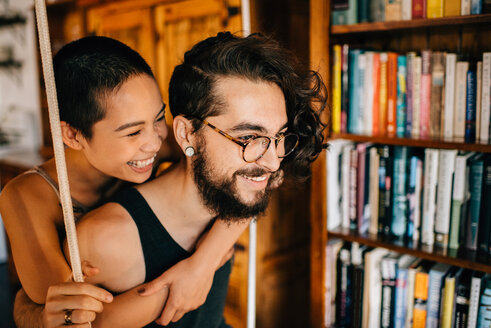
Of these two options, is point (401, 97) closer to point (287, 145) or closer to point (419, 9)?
point (419, 9)

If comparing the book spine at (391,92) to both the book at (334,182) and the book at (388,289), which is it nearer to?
the book at (334,182)

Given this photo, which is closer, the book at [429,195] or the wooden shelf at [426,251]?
the wooden shelf at [426,251]

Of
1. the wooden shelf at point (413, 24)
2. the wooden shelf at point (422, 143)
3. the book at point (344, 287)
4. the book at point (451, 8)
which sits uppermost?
the book at point (451, 8)

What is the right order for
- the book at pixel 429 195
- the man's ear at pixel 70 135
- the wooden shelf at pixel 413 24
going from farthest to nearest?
1. the book at pixel 429 195
2. the wooden shelf at pixel 413 24
3. the man's ear at pixel 70 135

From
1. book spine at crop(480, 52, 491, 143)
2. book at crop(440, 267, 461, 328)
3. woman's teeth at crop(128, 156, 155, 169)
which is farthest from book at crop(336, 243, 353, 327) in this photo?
woman's teeth at crop(128, 156, 155, 169)

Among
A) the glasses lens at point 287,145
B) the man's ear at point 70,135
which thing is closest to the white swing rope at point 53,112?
the man's ear at point 70,135

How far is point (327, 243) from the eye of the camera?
1.72m

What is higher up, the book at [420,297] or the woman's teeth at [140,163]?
the woman's teeth at [140,163]

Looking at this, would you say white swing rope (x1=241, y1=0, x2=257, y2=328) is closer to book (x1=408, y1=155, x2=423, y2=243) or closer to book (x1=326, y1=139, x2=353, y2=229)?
book (x1=326, y1=139, x2=353, y2=229)

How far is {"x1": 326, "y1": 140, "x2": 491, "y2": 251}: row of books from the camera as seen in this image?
55.7 inches

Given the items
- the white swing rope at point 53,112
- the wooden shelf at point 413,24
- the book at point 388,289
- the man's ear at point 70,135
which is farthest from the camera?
the book at point 388,289

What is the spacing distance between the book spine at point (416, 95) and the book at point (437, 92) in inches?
1.7

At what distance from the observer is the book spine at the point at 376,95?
156 cm

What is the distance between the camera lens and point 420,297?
1522 mm
